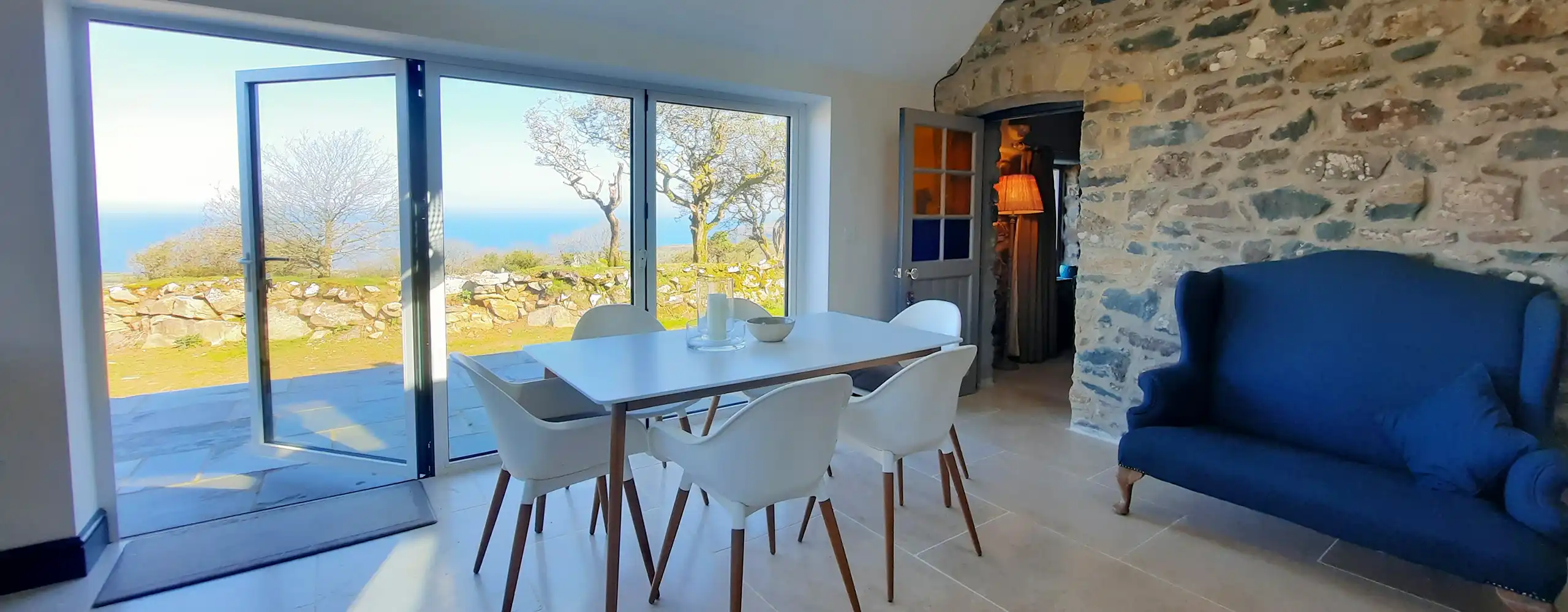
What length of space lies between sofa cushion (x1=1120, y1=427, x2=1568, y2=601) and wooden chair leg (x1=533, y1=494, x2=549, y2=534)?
2.24 m

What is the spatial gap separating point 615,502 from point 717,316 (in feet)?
2.74

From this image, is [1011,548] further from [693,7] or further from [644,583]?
[693,7]

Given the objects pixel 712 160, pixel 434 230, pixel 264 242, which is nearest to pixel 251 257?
pixel 264 242

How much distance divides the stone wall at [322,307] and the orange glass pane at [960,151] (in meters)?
2.18

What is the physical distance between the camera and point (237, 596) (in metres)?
2.31

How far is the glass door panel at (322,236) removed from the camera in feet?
10.3

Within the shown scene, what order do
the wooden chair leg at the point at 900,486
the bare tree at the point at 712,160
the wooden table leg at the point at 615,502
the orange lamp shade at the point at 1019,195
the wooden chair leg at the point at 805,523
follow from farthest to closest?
the orange lamp shade at the point at 1019,195 → the bare tree at the point at 712,160 → the wooden chair leg at the point at 900,486 → the wooden chair leg at the point at 805,523 → the wooden table leg at the point at 615,502

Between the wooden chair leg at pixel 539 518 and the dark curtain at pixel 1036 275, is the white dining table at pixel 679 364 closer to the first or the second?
the wooden chair leg at pixel 539 518

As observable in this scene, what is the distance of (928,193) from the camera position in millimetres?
4637

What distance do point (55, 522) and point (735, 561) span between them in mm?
2280

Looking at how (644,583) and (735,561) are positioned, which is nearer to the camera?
(735,561)

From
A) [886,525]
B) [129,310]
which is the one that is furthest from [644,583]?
[129,310]

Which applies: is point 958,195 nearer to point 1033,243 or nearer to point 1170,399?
point 1033,243

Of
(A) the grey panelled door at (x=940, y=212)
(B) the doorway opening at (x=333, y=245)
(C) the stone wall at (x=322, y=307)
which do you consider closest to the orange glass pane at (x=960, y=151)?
(A) the grey panelled door at (x=940, y=212)
